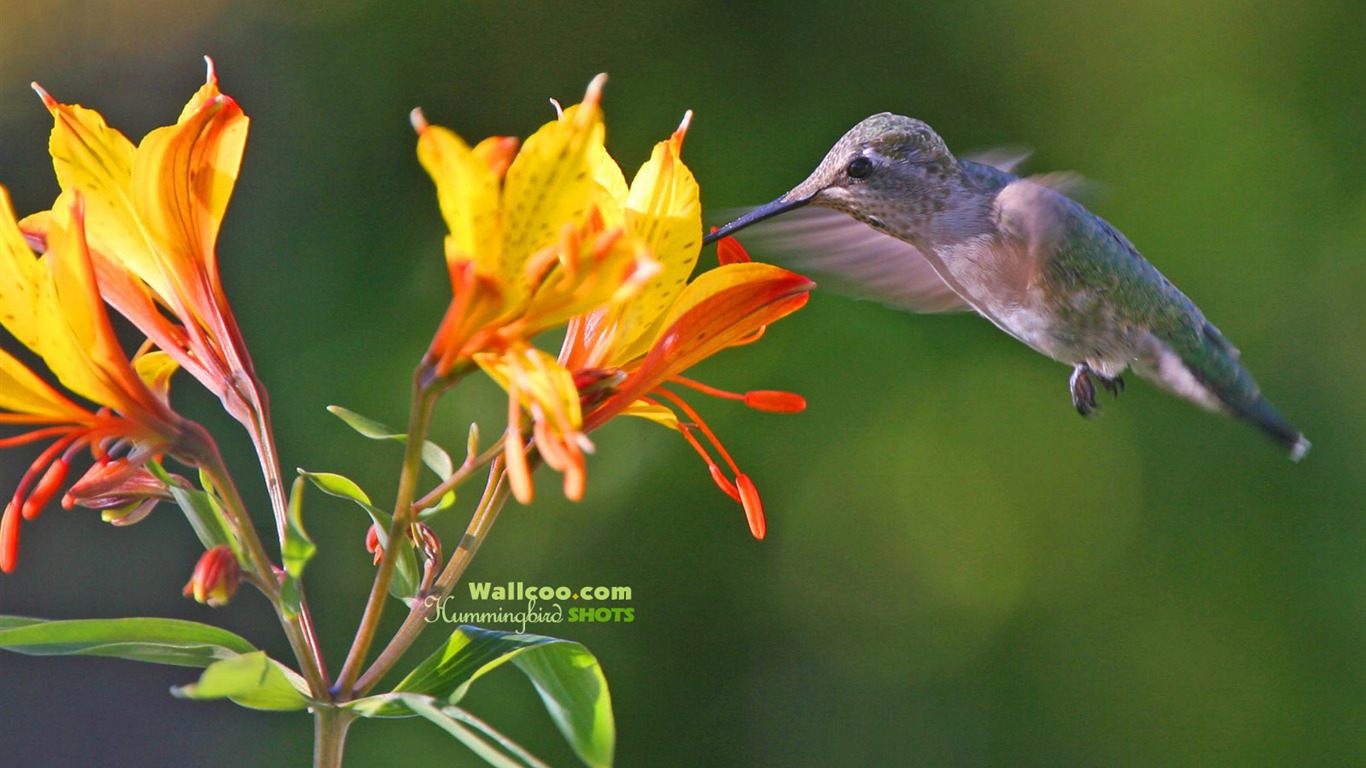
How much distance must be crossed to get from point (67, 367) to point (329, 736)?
305 millimetres

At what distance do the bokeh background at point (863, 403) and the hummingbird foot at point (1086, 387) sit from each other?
110 cm

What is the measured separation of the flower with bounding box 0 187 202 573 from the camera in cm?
89

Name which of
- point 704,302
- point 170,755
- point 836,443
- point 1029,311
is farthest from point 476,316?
point 170,755

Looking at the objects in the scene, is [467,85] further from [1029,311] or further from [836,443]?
[1029,311]

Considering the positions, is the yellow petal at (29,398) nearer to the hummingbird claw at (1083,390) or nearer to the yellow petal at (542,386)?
the yellow petal at (542,386)

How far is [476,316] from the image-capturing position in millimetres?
899

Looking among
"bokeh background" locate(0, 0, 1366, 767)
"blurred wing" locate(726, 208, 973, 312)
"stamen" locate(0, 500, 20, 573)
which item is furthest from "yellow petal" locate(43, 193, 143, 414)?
"bokeh background" locate(0, 0, 1366, 767)

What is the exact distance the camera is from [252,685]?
83 centimetres

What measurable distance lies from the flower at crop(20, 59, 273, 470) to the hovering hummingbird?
2.38 feet

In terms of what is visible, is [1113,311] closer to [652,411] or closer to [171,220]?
[652,411]

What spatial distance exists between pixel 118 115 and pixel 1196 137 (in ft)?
8.31

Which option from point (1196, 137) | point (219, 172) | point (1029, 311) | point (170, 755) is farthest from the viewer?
point (1196, 137)

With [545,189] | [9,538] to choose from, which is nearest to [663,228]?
[545,189]

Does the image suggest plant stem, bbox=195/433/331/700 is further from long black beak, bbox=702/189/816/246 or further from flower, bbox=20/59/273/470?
long black beak, bbox=702/189/816/246
